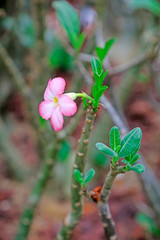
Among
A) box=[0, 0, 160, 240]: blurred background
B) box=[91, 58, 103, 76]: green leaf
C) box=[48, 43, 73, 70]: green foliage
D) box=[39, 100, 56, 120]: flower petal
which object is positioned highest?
box=[48, 43, 73, 70]: green foliage

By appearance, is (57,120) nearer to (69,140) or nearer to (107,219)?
(107,219)

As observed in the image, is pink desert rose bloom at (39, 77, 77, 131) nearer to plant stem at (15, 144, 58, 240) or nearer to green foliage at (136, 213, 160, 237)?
plant stem at (15, 144, 58, 240)

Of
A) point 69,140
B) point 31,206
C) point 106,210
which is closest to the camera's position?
point 106,210

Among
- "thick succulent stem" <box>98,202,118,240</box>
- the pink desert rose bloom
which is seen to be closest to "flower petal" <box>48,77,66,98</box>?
the pink desert rose bloom

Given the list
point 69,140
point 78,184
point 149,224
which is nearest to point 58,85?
point 78,184

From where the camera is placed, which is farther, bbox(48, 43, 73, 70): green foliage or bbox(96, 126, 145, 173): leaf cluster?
bbox(48, 43, 73, 70): green foliage

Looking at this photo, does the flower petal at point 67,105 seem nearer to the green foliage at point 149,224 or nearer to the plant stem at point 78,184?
the plant stem at point 78,184

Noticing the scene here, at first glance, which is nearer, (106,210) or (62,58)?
(106,210)
